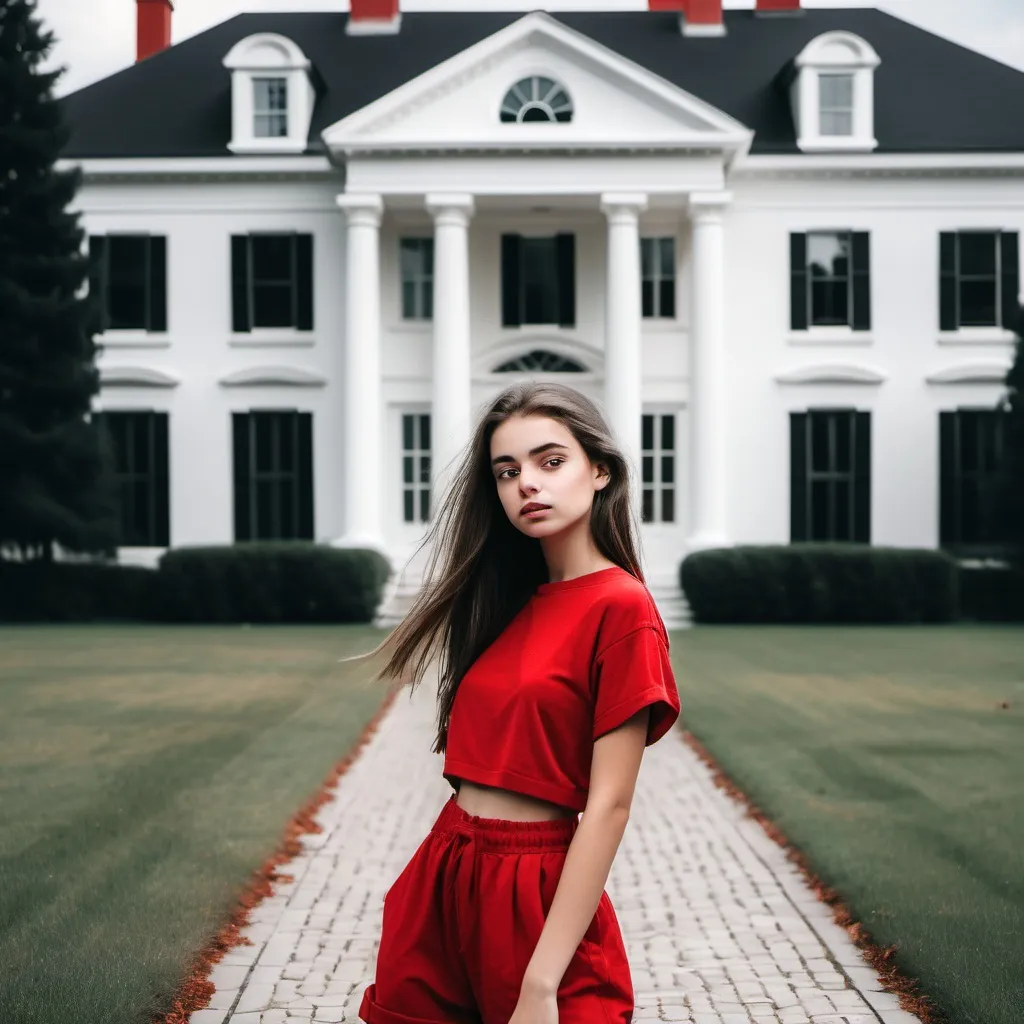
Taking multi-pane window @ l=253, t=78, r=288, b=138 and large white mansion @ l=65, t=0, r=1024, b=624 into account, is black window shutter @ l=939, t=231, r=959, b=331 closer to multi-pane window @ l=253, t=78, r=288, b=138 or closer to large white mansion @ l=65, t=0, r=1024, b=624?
large white mansion @ l=65, t=0, r=1024, b=624

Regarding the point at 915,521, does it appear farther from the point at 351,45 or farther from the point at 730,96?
the point at 351,45

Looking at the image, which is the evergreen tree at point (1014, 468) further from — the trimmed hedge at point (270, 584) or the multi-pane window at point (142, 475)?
the multi-pane window at point (142, 475)

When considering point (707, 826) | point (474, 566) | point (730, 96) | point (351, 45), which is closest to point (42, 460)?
point (351, 45)

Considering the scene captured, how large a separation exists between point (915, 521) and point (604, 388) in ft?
21.4

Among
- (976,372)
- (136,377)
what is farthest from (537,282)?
(976,372)

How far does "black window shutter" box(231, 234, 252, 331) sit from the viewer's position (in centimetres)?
2628

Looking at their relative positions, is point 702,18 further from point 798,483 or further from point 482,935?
point 482,935

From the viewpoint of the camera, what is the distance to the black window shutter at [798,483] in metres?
26.1

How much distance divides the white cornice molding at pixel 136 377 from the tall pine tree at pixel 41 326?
286 centimetres

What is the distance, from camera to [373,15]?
3044 centimetres

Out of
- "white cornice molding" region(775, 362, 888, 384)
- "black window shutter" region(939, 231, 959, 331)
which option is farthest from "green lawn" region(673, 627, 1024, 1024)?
"black window shutter" region(939, 231, 959, 331)

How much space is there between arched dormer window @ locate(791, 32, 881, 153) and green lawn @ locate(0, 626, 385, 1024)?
606 inches

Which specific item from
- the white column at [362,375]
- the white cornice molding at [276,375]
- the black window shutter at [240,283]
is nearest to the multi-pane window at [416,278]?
the white column at [362,375]

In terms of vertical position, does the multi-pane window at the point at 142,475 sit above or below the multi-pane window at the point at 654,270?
below
